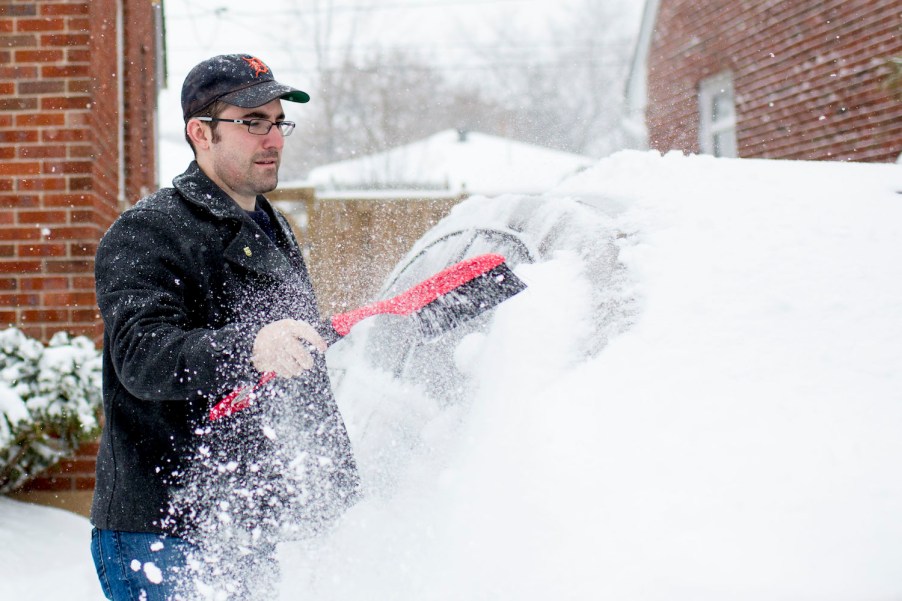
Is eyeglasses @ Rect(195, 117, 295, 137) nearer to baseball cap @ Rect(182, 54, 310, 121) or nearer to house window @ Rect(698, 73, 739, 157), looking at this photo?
baseball cap @ Rect(182, 54, 310, 121)

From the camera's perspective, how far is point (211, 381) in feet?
5.19

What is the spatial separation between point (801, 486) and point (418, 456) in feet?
2.55

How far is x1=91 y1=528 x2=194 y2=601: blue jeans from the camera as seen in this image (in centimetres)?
179

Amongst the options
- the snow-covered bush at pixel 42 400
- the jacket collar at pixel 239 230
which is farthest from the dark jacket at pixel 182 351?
the snow-covered bush at pixel 42 400

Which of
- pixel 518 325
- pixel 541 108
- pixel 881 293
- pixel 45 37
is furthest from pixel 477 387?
pixel 541 108

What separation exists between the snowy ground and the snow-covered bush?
78.9 inches

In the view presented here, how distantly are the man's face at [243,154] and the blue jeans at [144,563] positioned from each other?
786 mm

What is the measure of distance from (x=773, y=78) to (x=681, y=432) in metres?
7.61

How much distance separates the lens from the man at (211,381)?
5.32 ft

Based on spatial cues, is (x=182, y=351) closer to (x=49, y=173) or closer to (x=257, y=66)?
(x=257, y=66)

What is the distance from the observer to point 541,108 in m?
27.5

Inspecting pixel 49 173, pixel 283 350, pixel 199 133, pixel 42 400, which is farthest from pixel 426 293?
pixel 49 173

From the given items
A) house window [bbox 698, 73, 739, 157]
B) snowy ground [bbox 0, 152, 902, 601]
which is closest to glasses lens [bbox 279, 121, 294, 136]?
snowy ground [bbox 0, 152, 902, 601]

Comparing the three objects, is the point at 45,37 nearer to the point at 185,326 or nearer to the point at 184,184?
the point at 184,184
